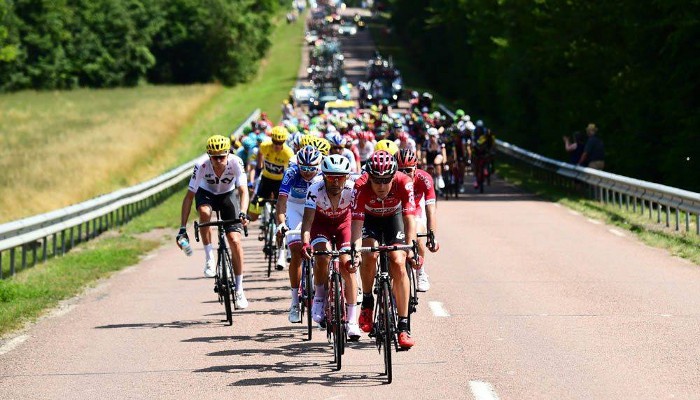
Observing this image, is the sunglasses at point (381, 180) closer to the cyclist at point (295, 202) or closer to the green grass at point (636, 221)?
the cyclist at point (295, 202)

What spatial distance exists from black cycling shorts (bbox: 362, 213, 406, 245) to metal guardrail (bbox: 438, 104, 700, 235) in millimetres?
9502

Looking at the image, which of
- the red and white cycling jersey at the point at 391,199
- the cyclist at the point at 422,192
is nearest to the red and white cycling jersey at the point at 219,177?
the cyclist at the point at 422,192

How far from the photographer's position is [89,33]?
107 metres

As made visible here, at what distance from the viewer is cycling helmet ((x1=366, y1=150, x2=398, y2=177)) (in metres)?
10.9

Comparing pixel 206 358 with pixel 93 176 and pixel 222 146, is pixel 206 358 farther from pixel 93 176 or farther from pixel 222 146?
pixel 93 176

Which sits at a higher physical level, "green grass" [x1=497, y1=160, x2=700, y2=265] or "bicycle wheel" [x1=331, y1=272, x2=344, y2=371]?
"bicycle wheel" [x1=331, y1=272, x2=344, y2=371]

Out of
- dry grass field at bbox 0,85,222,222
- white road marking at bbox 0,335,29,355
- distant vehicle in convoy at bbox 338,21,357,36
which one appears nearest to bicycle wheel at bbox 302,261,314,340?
white road marking at bbox 0,335,29,355

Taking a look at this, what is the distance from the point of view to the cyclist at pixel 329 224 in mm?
11352

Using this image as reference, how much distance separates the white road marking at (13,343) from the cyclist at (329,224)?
2739mm

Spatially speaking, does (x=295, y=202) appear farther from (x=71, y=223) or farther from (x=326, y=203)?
(x=71, y=223)

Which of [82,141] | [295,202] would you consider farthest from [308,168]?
[82,141]

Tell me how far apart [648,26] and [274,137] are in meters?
17.6

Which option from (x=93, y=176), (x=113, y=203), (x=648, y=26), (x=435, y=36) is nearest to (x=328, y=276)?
(x=113, y=203)

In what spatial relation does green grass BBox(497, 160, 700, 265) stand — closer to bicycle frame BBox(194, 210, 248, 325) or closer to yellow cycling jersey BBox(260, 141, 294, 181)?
yellow cycling jersey BBox(260, 141, 294, 181)
